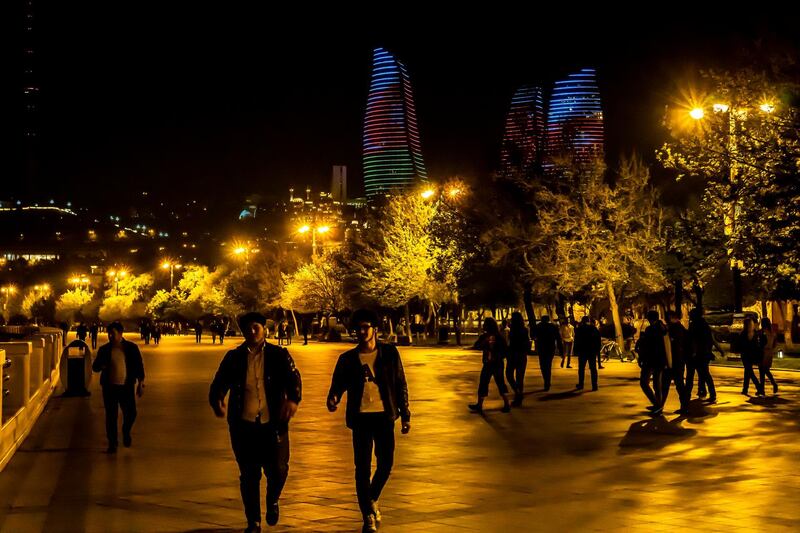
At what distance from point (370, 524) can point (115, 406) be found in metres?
6.73

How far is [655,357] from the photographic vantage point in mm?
18906

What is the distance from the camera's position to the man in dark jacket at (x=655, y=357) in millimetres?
18766

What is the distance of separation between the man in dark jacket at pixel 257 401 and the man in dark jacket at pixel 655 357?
11.0m

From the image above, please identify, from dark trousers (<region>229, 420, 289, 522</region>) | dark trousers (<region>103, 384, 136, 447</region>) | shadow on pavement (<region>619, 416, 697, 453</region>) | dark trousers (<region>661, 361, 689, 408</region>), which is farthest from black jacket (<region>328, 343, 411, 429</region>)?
dark trousers (<region>661, 361, 689, 408</region>)

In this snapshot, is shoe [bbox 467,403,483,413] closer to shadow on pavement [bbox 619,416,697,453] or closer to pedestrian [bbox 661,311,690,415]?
pedestrian [bbox 661,311,690,415]

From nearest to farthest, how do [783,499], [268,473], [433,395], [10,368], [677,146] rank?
[268,473] → [783,499] → [10,368] → [433,395] → [677,146]

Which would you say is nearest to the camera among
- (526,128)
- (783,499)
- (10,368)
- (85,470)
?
(783,499)

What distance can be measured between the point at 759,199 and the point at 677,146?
4.87 metres

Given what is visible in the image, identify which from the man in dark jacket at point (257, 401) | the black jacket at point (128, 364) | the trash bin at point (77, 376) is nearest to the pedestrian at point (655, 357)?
the black jacket at point (128, 364)

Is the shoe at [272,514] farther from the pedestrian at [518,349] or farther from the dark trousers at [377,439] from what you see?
the pedestrian at [518,349]

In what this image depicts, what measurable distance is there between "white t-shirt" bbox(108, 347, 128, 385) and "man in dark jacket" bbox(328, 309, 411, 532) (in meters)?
6.07

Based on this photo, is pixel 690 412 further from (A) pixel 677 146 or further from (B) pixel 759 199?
(A) pixel 677 146

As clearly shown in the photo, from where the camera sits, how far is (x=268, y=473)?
8906mm

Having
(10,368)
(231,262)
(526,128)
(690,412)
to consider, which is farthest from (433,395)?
(231,262)
